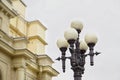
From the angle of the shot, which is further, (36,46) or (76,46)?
(36,46)

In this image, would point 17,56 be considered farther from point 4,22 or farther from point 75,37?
point 75,37

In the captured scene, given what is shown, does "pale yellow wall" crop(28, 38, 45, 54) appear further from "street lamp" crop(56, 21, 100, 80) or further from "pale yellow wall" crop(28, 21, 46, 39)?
"street lamp" crop(56, 21, 100, 80)

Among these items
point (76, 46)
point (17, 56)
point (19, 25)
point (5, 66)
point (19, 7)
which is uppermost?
point (19, 7)

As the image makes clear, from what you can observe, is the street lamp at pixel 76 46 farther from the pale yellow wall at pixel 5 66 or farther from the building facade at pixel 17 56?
the pale yellow wall at pixel 5 66

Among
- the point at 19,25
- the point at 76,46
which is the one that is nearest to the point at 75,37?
the point at 76,46

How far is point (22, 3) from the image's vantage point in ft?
124

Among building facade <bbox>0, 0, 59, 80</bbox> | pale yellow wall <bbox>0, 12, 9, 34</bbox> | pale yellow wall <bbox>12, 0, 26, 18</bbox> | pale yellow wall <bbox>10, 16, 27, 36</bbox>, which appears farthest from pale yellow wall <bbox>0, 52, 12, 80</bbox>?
pale yellow wall <bbox>12, 0, 26, 18</bbox>

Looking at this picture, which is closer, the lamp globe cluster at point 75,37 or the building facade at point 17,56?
the lamp globe cluster at point 75,37

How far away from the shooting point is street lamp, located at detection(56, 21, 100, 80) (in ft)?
48.2

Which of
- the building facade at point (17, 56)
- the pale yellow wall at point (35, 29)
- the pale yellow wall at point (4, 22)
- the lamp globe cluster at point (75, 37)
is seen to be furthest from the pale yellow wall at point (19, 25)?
the lamp globe cluster at point (75, 37)

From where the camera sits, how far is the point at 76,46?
15.3 metres

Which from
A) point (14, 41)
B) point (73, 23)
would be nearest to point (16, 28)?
point (14, 41)

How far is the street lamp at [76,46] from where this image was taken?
1470 centimetres

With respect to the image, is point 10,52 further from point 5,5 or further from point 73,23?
point 73,23
